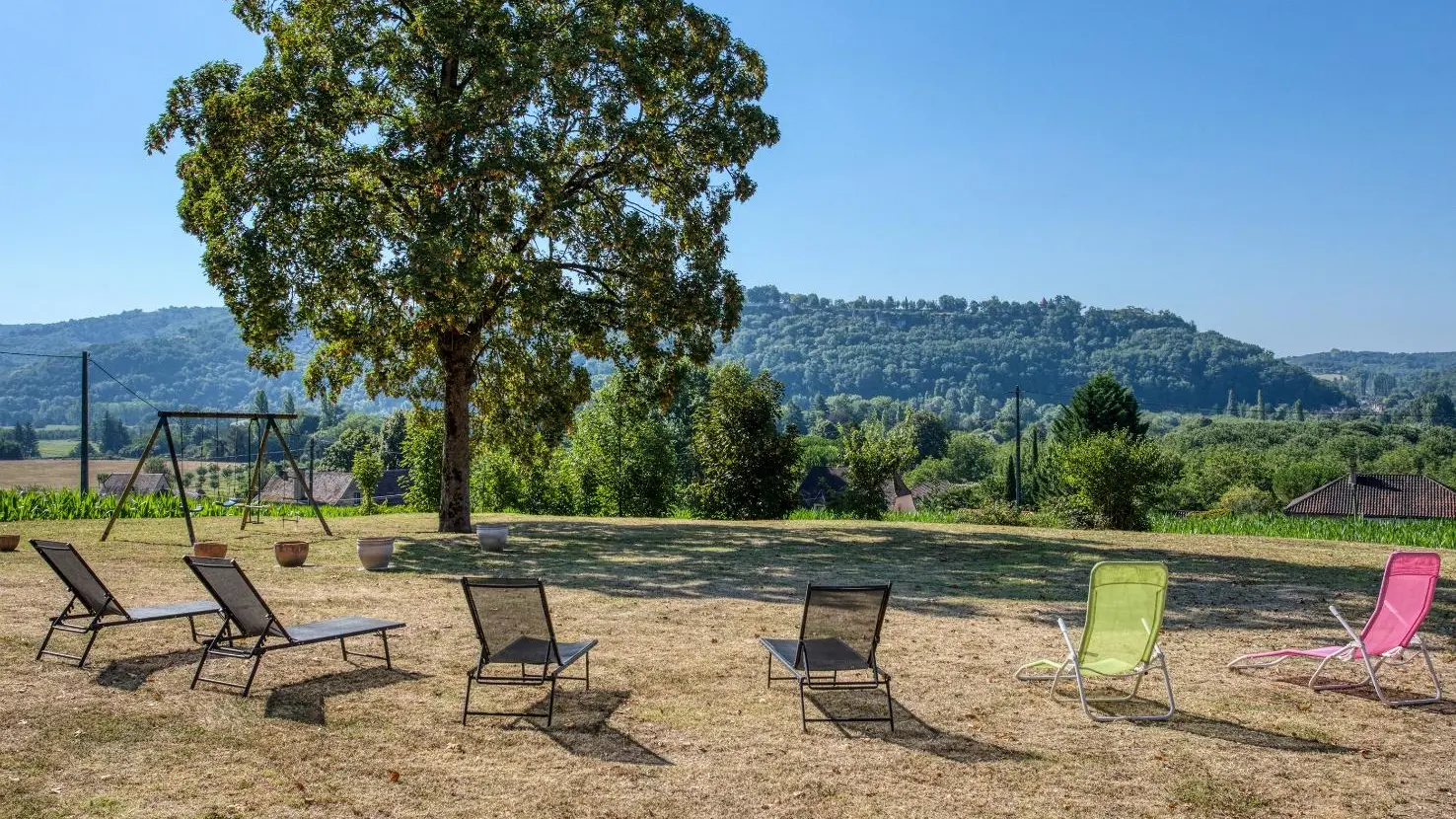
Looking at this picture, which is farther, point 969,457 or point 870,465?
point 969,457

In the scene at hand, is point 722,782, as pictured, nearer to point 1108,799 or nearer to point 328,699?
point 1108,799

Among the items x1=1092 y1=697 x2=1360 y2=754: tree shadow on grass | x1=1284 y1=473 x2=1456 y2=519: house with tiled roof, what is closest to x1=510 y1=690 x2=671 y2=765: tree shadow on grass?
x1=1092 y1=697 x2=1360 y2=754: tree shadow on grass

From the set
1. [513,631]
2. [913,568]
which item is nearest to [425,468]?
[913,568]

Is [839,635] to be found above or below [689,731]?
above

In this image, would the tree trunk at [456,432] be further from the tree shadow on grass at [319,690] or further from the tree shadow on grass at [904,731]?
the tree shadow on grass at [904,731]

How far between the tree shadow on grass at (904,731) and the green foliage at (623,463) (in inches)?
1442

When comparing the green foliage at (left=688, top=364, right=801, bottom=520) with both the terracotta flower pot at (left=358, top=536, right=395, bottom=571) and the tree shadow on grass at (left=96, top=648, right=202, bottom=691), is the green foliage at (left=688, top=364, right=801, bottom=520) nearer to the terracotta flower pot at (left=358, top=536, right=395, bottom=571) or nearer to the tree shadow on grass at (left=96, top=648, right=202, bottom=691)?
the terracotta flower pot at (left=358, top=536, right=395, bottom=571)

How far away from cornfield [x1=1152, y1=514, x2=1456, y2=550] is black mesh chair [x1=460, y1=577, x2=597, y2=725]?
814 inches

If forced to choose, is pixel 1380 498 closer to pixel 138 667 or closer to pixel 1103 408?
pixel 1103 408

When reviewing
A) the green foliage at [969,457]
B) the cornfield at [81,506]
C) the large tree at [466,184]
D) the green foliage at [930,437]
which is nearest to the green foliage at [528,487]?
the cornfield at [81,506]

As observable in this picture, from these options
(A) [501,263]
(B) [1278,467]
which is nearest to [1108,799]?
(A) [501,263]

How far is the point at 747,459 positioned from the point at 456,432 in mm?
12837

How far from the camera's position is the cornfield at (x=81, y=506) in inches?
934

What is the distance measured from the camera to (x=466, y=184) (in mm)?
19844
